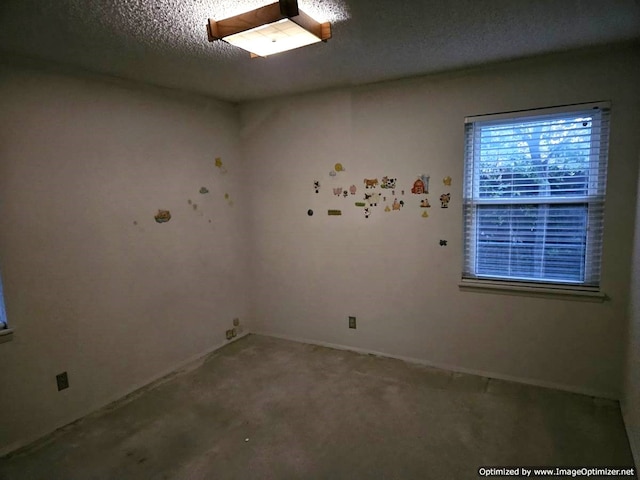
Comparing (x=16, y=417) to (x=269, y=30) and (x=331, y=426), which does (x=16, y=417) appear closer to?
(x=331, y=426)

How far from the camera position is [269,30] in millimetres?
1843

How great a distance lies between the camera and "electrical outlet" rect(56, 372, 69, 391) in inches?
97.3

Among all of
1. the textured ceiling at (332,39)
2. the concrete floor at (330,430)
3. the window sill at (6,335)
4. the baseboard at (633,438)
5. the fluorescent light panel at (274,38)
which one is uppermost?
the textured ceiling at (332,39)

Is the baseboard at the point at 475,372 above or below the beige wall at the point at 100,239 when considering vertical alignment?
below

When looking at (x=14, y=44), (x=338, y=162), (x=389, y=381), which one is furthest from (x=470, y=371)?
(x=14, y=44)

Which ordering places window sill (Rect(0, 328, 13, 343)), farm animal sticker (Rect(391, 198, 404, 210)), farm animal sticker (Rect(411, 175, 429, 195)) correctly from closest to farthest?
1. window sill (Rect(0, 328, 13, 343))
2. farm animal sticker (Rect(411, 175, 429, 195))
3. farm animal sticker (Rect(391, 198, 404, 210))

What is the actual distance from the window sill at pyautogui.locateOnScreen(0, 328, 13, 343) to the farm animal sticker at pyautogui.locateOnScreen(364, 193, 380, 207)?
8.57ft

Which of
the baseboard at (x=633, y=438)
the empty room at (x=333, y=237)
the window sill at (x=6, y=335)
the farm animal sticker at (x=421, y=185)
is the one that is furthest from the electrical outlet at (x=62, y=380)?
the baseboard at (x=633, y=438)

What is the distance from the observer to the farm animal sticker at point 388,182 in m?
3.15

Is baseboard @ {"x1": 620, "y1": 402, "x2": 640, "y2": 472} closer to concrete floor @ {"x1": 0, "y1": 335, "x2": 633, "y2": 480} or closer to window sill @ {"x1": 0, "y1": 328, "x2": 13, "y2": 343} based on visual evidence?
concrete floor @ {"x1": 0, "y1": 335, "x2": 633, "y2": 480}

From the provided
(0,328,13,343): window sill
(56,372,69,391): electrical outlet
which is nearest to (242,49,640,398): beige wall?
(56,372,69,391): electrical outlet

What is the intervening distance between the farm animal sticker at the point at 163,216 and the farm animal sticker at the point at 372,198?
1.66 meters

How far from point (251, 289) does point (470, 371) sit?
7.29 feet

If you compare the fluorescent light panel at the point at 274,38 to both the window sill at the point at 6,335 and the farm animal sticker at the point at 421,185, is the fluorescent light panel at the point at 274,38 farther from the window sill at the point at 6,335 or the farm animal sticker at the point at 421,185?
the window sill at the point at 6,335
